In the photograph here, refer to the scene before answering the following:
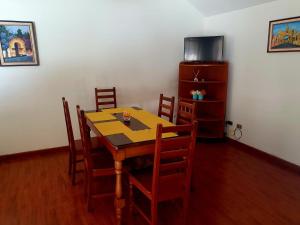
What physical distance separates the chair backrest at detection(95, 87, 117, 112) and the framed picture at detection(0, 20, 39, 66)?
3.23 ft

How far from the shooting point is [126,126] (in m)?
2.36

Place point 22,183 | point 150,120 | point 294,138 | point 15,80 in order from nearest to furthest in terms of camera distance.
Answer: point 150,120 → point 22,183 → point 294,138 → point 15,80

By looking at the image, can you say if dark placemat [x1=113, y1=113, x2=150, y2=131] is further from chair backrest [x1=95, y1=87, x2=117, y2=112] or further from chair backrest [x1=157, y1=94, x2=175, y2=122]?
chair backrest [x1=95, y1=87, x2=117, y2=112]

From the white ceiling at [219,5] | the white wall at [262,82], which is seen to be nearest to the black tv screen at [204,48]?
the white wall at [262,82]

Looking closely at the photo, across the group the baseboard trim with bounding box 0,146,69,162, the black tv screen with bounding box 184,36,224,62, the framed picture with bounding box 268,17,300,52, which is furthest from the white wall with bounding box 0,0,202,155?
the framed picture with bounding box 268,17,300,52

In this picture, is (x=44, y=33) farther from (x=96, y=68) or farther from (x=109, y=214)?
(x=109, y=214)

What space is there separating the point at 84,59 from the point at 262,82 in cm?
265

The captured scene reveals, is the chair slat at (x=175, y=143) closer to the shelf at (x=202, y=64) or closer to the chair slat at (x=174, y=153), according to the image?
the chair slat at (x=174, y=153)

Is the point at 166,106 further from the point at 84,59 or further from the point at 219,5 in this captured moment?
the point at 219,5

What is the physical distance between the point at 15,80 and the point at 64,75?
65cm

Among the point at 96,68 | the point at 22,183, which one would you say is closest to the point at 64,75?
the point at 96,68

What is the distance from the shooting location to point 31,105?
11.2ft

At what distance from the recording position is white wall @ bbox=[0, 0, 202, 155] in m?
3.32

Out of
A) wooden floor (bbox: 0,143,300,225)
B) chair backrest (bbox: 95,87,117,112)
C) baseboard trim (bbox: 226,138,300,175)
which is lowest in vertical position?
wooden floor (bbox: 0,143,300,225)
